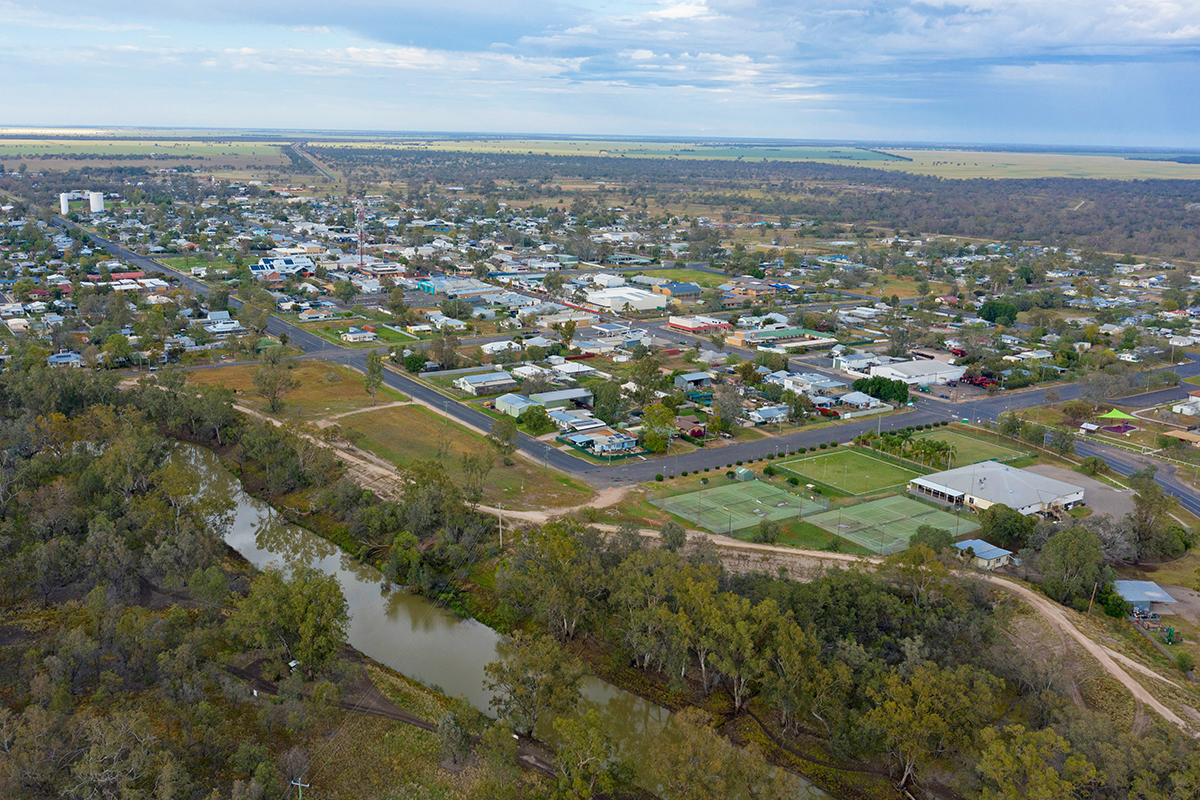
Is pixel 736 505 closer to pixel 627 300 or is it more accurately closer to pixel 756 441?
pixel 756 441

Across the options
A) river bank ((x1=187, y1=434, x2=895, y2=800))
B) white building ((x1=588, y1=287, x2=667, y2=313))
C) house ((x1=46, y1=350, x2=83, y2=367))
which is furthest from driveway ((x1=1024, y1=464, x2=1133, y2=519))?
house ((x1=46, y1=350, x2=83, y2=367))

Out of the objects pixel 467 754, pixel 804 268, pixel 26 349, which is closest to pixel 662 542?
pixel 467 754

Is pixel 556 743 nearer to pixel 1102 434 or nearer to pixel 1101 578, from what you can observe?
pixel 1101 578

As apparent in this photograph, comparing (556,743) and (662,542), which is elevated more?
(662,542)

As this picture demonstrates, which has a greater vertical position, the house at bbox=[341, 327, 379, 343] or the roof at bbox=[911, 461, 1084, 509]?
the house at bbox=[341, 327, 379, 343]

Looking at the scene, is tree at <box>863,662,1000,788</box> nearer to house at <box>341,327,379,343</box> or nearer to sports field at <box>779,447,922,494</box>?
sports field at <box>779,447,922,494</box>

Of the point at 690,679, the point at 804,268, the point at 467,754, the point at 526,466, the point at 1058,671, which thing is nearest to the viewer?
the point at 467,754
